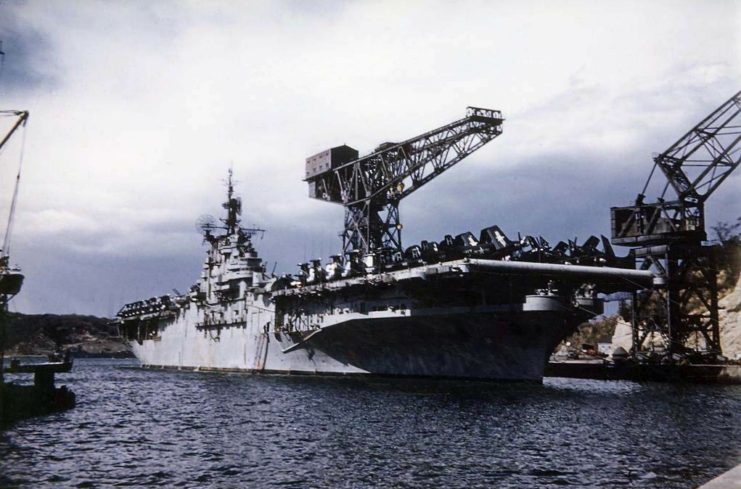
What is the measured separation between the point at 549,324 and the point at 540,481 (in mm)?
15524

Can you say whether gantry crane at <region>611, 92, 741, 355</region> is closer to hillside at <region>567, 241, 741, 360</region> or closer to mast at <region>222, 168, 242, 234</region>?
hillside at <region>567, 241, 741, 360</region>

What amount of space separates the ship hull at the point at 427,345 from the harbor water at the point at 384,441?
245 cm

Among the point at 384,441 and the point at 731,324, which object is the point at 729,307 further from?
the point at 384,441

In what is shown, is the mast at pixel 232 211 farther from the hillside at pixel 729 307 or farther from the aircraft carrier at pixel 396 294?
the hillside at pixel 729 307

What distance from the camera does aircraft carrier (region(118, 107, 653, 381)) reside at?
2731 cm

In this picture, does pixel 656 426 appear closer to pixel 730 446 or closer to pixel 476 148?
pixel 730 446

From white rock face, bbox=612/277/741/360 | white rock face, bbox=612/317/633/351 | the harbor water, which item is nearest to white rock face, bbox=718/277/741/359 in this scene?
white rock face, bbox=612/277/741/360

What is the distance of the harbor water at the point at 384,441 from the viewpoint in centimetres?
1198

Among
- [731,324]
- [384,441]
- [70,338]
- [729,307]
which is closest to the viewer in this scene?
[384,441]

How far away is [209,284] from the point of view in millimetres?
46000

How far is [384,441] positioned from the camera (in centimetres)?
1530

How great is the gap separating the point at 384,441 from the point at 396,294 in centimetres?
1428

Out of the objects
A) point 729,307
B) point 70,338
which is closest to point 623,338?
point 729,307

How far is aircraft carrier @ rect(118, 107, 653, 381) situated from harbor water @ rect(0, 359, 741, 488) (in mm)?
3193
